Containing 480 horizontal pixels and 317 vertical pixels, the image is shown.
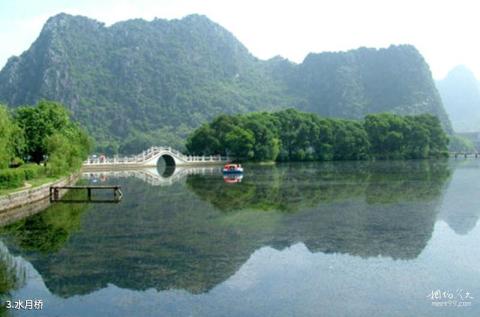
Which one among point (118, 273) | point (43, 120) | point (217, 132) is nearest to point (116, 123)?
point (217, 132)

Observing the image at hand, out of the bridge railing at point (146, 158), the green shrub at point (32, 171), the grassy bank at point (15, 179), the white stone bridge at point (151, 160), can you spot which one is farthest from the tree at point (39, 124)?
the bridge railing at point (146, 158)

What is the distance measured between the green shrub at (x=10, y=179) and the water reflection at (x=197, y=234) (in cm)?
420

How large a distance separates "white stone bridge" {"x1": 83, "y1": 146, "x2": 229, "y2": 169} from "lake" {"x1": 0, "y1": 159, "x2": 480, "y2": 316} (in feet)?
175

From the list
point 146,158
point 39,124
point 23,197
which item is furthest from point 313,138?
point 23,197

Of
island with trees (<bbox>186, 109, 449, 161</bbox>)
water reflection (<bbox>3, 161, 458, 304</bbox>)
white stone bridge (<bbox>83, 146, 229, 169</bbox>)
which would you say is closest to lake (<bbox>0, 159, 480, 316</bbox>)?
water reflection (<bbox>3, 161, 458, 304</bbox>)

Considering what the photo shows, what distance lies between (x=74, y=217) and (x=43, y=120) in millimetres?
35675

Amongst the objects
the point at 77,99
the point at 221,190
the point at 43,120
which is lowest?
the point at 221,190

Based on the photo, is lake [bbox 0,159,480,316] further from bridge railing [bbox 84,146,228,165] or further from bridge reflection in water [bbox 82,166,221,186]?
bridge railing [bbox 84,146,228,165]

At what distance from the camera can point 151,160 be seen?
95.9 meters

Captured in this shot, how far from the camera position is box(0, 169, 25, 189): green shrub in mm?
35719

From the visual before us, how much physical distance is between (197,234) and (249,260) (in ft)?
18.1

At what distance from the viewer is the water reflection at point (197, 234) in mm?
17312

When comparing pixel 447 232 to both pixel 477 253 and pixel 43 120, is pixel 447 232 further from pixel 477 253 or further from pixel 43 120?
pixel 43 120

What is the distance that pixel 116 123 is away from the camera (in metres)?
196
